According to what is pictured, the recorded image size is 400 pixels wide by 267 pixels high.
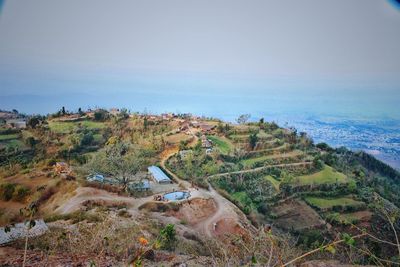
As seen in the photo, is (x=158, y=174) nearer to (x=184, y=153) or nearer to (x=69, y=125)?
(x=184, y=153)

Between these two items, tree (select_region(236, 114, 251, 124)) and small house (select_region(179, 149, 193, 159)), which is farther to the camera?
tree (select_region(236, 114, 251, 124))

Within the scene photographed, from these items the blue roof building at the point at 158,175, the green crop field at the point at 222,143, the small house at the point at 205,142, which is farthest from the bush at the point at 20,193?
the green crop field at the point at 222,143

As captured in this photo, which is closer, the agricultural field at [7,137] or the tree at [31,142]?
the tree at [31,142]

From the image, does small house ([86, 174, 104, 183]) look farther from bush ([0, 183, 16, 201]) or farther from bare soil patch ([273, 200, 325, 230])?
bare soil patch ([273, 200, 325, 230])

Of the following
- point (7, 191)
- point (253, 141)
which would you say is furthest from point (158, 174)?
point (253, 141)

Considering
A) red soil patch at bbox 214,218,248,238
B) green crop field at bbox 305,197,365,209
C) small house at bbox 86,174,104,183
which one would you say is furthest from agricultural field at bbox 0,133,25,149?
green crop field at bbox 305,197,365,209

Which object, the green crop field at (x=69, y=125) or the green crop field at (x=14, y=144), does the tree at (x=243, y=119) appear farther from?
the green crop field at (x=14, y=144)
